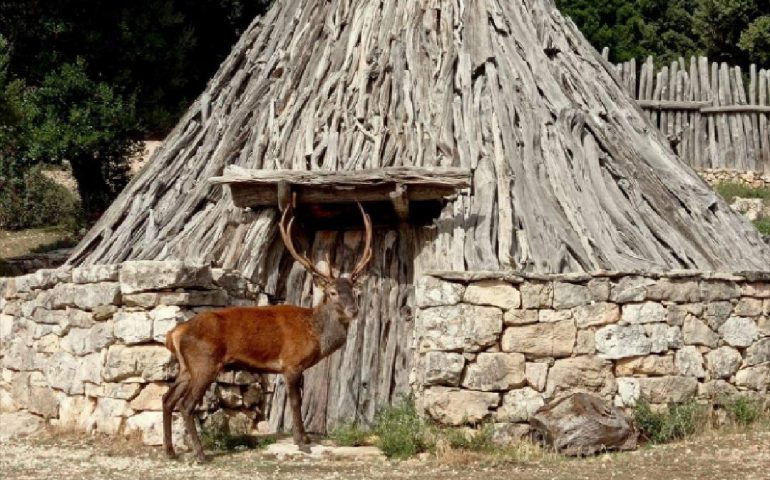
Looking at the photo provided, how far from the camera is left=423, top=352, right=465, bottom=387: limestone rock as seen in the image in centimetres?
1051

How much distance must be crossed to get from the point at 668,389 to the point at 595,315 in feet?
3.15

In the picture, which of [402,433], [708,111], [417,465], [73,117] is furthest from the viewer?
[708,111]

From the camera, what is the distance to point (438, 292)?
10625 millimetres

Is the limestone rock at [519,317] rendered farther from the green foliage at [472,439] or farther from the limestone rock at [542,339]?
the green foliage at [472,439]

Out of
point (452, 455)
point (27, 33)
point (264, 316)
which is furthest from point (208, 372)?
point (27, 33)

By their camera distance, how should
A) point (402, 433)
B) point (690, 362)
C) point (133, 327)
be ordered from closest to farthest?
point (402, 433) → point (133, 327) → point (690, 362)

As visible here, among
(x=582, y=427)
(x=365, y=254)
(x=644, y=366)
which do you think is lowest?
(x=582, y=427)

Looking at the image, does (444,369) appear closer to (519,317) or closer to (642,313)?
(519,317)

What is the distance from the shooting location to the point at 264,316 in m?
10.3

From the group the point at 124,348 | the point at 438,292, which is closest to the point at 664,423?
the point at 438,292

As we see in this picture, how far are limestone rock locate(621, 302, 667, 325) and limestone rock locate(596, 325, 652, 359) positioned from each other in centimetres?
6

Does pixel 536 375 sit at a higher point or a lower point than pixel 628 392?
higher

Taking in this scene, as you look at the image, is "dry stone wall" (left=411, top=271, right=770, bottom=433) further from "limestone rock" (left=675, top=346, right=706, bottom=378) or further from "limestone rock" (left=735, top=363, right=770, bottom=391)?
"limestone rock" (left=735, top=363, right=770, bottom=391)

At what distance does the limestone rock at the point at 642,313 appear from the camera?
10.8 m
